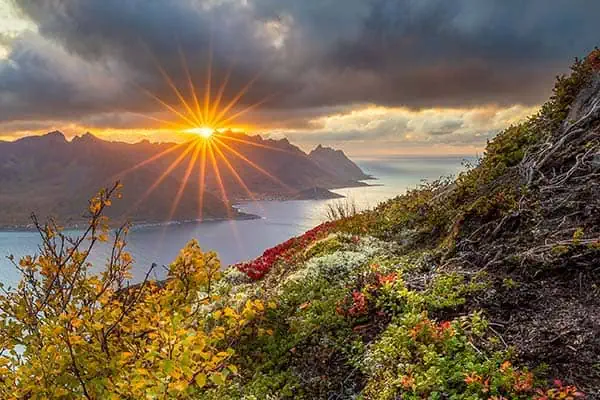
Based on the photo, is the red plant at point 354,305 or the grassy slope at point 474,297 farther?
the red plant at point 354,305

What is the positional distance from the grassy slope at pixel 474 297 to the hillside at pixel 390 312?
3 cm

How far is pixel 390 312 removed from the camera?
7793 mm

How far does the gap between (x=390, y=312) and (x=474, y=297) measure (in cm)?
153

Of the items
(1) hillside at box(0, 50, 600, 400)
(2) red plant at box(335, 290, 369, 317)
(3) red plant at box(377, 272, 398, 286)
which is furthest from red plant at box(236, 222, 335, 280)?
(3) red plant at box(377, 272, 398, 286)

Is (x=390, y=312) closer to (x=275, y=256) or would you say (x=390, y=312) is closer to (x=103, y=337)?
(x=103, y=337)

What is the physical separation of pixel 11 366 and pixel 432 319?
19.6 feet

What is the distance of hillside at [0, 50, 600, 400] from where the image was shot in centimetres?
440

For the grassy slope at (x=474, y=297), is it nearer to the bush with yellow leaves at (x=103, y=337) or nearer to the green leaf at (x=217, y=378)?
the bush with yellow leaves at (x=103, y=337)

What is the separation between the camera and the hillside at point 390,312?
14.4ft

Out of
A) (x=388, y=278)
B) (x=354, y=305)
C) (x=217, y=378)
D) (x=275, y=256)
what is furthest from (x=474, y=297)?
(x=275, y=256)

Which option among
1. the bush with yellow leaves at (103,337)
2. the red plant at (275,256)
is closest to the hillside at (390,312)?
the bush with yellow leaves at (103,337)

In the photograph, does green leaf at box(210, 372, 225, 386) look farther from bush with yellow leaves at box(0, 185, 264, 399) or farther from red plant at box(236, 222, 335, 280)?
red plant at box(236, 222, 335, 280)

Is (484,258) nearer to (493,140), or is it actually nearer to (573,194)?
(573,194)

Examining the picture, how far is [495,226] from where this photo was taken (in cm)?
933
